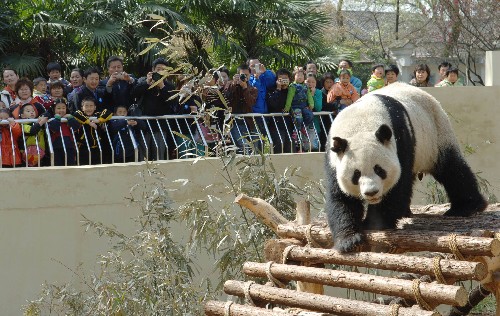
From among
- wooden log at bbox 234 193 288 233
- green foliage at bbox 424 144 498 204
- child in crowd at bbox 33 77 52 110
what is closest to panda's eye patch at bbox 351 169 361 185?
wooden log at bbox 234 193 288 233

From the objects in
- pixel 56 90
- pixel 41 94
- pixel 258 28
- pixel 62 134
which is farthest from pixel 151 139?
pixel 258 28

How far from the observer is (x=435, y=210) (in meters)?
6.66

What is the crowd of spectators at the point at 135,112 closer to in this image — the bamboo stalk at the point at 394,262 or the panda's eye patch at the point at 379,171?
the bamboo stalk at the point at 394,262

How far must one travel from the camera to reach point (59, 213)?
8.23m

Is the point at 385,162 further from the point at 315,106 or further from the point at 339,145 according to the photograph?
the point at 315,106

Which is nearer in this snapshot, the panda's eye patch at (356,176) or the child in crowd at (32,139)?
the panda's eye patch at (356,176)

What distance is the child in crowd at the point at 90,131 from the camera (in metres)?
8.56

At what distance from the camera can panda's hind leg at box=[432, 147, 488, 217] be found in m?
6.30

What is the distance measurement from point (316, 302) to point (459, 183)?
67.3 inches

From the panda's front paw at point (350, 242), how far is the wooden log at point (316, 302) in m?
0.35

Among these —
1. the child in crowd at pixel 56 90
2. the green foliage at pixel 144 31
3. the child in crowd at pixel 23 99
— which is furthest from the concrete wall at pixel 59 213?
the green foliage at pixel 144 31

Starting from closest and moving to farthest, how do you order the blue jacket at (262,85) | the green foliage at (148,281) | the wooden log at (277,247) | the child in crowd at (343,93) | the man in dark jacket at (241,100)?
the wooden log at (277,247) → the green foliage at (148,281) → the man in dark jacket at (241,100) → the blue jacket at (262,85) → the child in crowd at (343,93)

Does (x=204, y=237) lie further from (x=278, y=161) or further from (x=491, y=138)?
(x=491, y=138)

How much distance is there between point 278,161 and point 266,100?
36.4 inches
